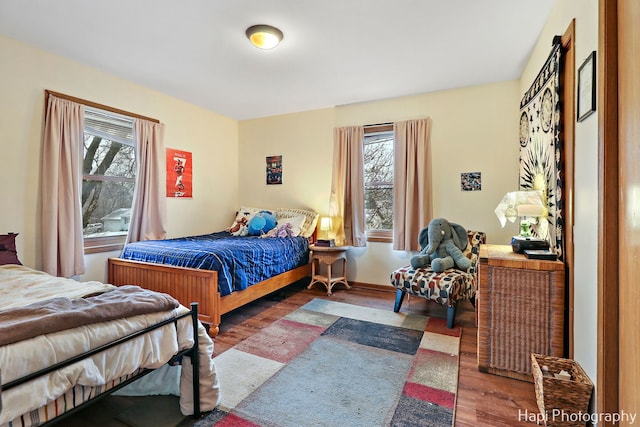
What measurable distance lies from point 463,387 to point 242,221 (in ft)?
11.1

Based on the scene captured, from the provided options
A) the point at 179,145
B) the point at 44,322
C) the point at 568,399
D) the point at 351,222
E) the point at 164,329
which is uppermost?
the point at 179,145

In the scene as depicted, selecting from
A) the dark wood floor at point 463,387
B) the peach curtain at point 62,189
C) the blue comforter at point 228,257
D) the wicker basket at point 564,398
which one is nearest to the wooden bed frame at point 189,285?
the blue comforter at point 228,257

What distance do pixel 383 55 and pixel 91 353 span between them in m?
2.96

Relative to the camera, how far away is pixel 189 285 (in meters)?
2.67

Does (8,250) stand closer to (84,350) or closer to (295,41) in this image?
(84,350)

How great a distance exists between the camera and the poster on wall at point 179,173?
3.97 meters

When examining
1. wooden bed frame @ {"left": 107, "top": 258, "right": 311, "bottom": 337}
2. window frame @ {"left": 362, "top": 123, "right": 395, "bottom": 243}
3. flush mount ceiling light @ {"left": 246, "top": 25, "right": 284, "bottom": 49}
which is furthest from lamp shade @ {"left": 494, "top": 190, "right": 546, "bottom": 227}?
wooden bed frame @ {"left": 107, "top": 258, "right": 311, "bottom": 337}

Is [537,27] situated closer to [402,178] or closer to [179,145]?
[402,178]

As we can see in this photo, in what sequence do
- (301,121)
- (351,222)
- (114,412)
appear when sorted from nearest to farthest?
(114,412)
(351,222)
(301,121)

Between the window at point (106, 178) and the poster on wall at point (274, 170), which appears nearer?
the window at point (106, 178)

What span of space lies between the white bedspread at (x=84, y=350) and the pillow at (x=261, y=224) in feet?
7.42

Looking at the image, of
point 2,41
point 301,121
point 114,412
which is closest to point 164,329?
point 114,412

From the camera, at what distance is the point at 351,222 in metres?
4.12

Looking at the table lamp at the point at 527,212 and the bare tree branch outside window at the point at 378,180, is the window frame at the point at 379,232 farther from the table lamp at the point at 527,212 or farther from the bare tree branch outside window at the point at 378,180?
the table lamp at the point at 527,212
